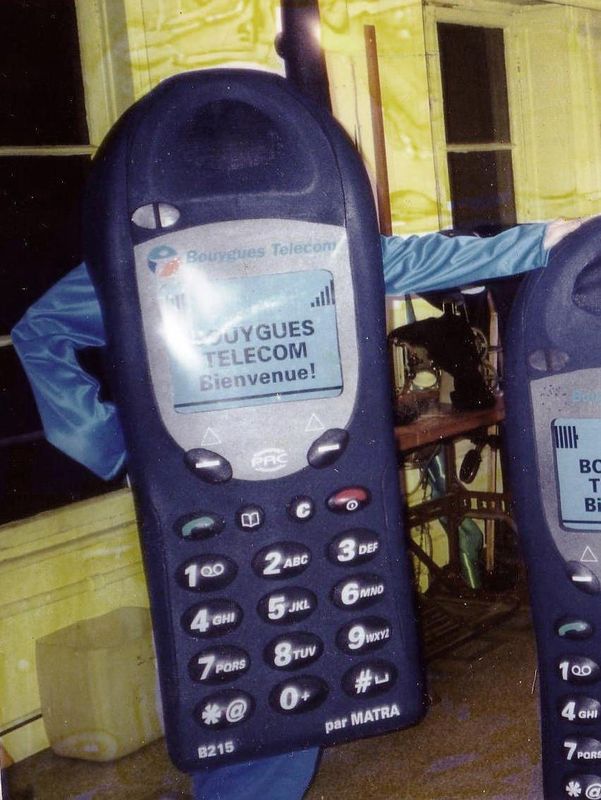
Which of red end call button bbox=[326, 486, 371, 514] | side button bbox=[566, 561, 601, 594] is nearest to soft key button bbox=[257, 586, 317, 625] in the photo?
red end call button bbox=[326, 486, 371, 514]

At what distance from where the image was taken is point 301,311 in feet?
3.80

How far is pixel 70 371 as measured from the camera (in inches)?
50.3

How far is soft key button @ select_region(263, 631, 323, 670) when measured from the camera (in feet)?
3.85

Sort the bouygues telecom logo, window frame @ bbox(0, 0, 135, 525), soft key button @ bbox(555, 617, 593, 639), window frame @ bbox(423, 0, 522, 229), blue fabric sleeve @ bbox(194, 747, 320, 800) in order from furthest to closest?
window frame @ bbox(423, 0, 522, 229) < window frame @ bbox(0, 0, 135, 525) < blue fabric sleeve @ bbox(194, 747, 320, 800) < soft key button @ bbox(555, 617, 593, 639) < the bouygues telecom logo

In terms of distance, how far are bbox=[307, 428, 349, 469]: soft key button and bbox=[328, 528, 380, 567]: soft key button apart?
0.09 m

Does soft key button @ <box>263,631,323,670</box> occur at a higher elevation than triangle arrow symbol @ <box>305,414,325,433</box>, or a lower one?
lower

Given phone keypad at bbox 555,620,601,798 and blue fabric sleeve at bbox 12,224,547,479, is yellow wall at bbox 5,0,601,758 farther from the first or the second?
phone keypad at bbox 555,620,601,798

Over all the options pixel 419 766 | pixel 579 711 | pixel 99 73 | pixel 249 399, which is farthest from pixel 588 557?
pixel 99 73

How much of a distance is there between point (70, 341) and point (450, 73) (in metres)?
2.01

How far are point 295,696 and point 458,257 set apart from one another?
0.57 meters

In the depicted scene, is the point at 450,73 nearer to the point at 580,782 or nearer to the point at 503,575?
the point at 503,575

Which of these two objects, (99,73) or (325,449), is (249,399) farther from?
(99,73)

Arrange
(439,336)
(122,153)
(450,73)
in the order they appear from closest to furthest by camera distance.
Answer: (122,153)
(439,336)
(450,73)

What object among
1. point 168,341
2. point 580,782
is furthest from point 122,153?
point 580,782
